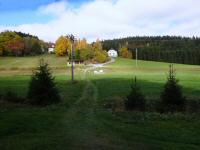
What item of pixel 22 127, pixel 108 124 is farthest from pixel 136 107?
pixel 22 127

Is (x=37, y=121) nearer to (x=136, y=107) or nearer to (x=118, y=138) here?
(x=118, y=138)

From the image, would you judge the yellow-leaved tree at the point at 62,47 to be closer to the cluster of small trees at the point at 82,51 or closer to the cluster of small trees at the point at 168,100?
the cluster of small trees at the point at 82,51

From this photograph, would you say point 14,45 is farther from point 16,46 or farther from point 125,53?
point 125,53

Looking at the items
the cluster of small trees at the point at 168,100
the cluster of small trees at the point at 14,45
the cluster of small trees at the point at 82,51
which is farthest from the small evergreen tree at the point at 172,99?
the cluster of small trees at the point at 14,45

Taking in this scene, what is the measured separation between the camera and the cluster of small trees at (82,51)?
13900 centimetres

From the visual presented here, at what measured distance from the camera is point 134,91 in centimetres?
2859

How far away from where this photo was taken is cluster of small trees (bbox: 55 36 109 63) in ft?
456

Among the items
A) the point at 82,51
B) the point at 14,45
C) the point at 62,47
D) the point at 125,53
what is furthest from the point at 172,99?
the point at 125,53

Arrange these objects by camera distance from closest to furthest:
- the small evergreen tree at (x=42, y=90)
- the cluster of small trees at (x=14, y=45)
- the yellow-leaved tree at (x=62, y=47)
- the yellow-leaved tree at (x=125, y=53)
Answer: the small evergreen tree at (x=42, y=90)
the yellow-leaved tree at (x=62, y=47)
the cluster of small trees at (x=14, y=45)
the yellow-leaved tree at (x=125, y=53)

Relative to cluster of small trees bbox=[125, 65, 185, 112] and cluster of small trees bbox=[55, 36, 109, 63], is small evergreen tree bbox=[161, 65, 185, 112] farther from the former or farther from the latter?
cluster of small trees bbox=[55, 36, 109, 63]

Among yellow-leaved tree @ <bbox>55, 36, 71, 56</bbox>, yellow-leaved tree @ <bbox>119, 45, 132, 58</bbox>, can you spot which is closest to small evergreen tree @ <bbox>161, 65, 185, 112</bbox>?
yellow-leaved tree @ <bbox>55, 36, 71, 56</bbox>

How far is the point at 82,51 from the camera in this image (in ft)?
459

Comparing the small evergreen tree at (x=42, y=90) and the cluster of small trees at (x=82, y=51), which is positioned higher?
the cluster of small trees at (x=82, y=51)

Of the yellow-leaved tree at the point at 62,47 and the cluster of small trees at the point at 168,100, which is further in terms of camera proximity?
the yellow-leaved tree at the point at 62,47
